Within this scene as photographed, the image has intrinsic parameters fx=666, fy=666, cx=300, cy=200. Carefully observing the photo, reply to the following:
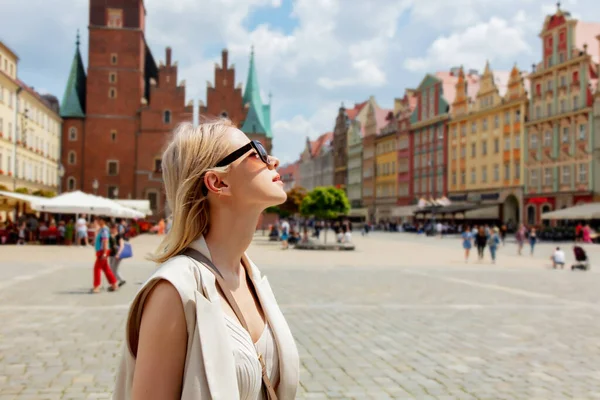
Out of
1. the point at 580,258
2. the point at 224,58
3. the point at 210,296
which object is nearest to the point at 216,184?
the point at 210,296

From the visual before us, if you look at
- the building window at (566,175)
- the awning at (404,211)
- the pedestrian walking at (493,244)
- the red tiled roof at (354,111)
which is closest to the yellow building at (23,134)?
the pedestrian walking at (493,244)

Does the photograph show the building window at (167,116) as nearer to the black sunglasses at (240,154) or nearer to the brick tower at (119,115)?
the brick tower at (119,115)

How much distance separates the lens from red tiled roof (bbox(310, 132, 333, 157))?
12415cm

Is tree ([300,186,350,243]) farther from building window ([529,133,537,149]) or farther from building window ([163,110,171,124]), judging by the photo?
building window ([163,110,171,124])

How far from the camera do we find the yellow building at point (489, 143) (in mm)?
59281

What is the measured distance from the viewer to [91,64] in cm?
6556

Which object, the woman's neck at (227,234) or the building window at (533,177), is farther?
the building window at (533,177)

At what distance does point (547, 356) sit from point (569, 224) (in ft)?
153

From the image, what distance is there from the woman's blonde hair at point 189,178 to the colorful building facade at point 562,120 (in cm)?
5177

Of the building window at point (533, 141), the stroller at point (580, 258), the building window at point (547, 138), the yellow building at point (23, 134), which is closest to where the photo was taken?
the stroller at point (580, 258)

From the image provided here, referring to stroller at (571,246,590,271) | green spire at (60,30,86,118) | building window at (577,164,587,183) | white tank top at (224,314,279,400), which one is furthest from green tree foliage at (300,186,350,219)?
green spire at (60,30,86,118)

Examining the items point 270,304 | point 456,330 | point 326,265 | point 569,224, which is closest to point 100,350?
point 456,330

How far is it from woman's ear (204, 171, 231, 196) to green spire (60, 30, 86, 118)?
6934 cm

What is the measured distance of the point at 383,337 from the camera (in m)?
8.41
